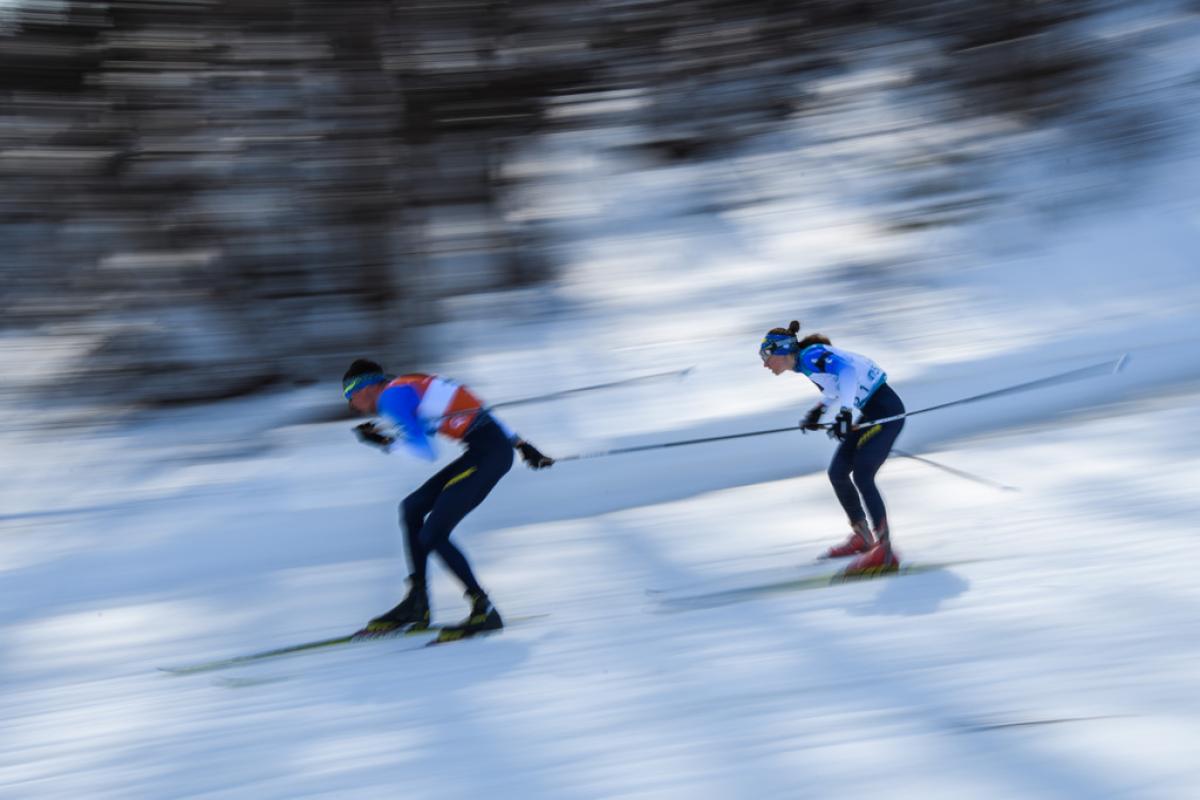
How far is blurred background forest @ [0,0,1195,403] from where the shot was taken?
35.1ft

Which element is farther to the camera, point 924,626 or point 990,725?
point 924,626

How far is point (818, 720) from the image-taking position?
3473 millimetres

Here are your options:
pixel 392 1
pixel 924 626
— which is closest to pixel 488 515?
pixel 924 626

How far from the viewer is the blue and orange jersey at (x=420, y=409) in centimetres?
479

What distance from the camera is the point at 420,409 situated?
4809 mm

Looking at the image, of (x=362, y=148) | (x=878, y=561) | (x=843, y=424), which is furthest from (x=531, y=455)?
(x=362, y=148)

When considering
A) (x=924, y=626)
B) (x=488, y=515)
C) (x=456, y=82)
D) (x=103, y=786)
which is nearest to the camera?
(x=103, y=786)

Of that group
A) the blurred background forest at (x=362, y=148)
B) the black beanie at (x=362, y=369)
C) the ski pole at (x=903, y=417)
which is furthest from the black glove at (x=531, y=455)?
the blurred background forest at (x=362, y=148)

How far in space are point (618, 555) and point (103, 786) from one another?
327cm

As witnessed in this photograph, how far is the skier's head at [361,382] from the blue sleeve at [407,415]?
62 mm

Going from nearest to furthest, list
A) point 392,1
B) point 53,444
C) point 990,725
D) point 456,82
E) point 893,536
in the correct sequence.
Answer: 1. point 990,725
2. point 893,536
3. point 53,444
4. point 392,1
5. point 456,82

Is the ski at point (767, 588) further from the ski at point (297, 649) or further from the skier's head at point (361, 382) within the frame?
the skier's head at point (361, 382)

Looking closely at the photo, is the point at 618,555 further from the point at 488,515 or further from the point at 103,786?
the point at 103,786

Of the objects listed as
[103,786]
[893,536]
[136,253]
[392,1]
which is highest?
[392,1]
